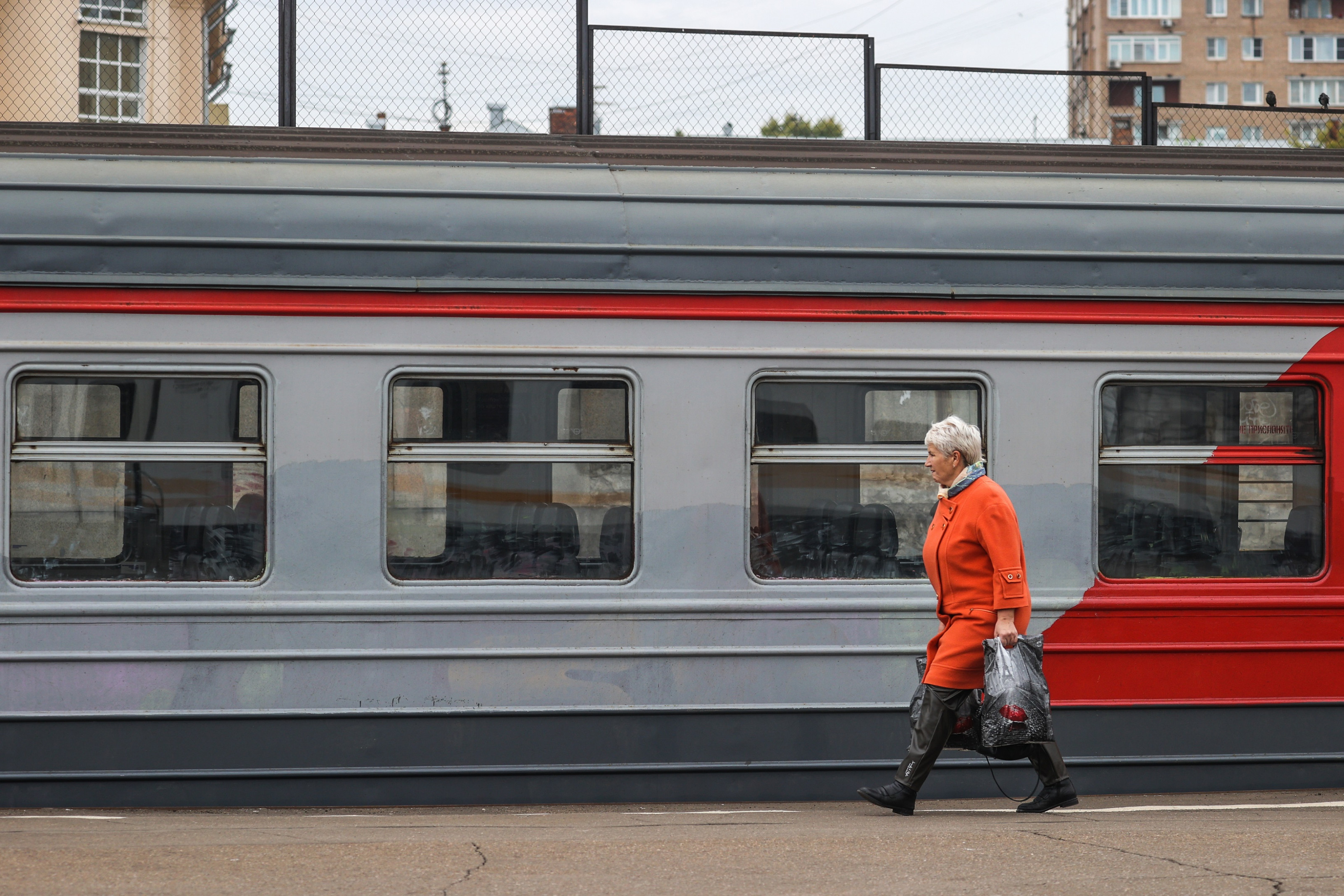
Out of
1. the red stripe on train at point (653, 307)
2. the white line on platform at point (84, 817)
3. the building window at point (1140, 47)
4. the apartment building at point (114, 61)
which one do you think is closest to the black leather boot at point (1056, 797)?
the red stripe on train at point (653, 307)

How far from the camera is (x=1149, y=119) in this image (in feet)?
22.3

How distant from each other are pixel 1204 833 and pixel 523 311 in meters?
3.06

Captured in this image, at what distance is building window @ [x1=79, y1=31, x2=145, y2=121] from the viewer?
7012 mm

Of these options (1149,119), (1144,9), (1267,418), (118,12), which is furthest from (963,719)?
(1144,9)

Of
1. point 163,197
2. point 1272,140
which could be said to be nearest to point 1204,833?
point 163,197

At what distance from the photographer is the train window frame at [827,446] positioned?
18.3ft

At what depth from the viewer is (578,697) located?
5.48 meters

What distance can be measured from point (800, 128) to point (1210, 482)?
285 cm

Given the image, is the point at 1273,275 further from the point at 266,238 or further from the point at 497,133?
the point at 266,238

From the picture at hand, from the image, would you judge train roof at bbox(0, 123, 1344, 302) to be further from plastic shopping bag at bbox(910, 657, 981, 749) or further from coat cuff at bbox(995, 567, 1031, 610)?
plastic shopping bag at bbox(910, 657, 981, 749)

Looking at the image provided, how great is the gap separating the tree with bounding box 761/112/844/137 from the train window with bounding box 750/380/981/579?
4.89 ft

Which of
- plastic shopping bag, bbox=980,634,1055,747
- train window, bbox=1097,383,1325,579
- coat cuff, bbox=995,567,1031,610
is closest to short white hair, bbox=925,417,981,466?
coat cuff, bbox=995,567,1031,610

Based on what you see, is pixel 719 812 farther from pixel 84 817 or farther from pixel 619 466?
pixel 84 817

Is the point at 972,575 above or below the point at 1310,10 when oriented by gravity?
below
